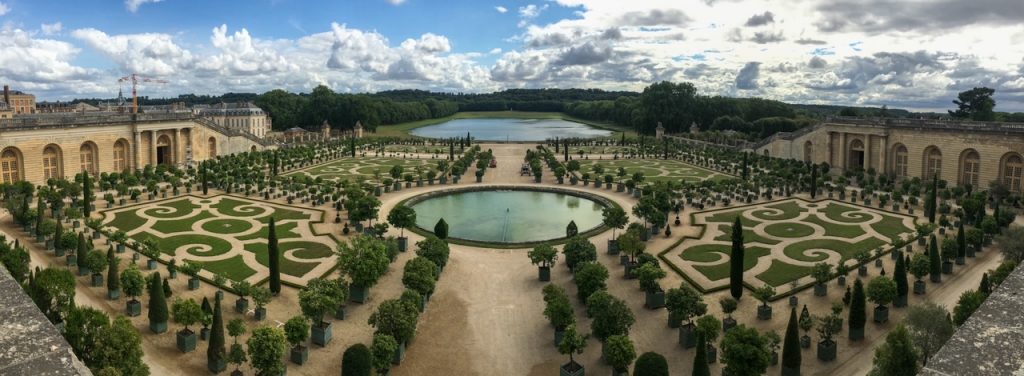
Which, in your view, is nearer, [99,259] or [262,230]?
[99,259]

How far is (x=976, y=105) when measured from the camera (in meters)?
82.4

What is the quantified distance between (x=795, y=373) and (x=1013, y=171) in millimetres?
40149

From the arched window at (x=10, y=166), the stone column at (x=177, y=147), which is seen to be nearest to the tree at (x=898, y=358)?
the arched window at (x=10, y=166)

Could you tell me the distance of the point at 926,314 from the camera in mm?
19281

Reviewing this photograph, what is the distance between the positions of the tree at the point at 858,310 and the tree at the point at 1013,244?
31.1 ft

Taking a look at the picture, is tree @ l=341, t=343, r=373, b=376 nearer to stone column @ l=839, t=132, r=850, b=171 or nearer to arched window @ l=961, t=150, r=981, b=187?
arched window @ l=961, t=150, r=981, b=187

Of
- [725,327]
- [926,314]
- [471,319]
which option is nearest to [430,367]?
[471,319]

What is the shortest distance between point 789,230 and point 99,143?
187 ft

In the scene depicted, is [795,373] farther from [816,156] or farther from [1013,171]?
[816,156]

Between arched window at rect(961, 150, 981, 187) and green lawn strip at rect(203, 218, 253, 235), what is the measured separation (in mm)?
52664

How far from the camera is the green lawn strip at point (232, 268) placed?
28.6 m

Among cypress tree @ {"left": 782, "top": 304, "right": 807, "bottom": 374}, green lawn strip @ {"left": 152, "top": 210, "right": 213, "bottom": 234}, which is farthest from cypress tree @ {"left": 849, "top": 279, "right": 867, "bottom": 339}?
green lawn strip @ {"left": 152, "top": 210, "right": 213, "bottom": 234}

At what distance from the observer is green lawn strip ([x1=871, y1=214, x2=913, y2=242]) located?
35737mm

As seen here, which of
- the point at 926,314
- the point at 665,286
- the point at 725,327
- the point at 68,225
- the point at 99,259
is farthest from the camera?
the point at 68,225
